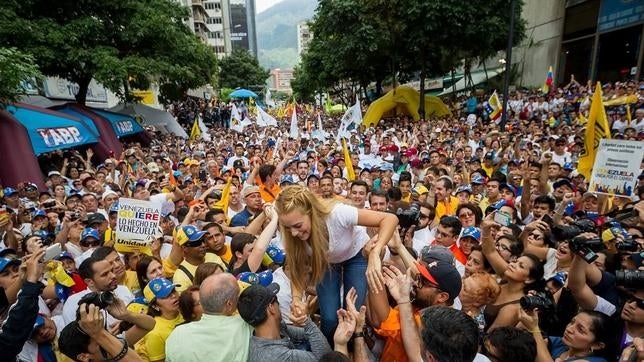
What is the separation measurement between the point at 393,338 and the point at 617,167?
4.57 meters

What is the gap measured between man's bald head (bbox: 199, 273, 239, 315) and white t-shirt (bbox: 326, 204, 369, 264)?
0.73 m

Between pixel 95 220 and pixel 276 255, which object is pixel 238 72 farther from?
pixel 276 255

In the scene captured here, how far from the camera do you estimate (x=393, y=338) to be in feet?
7.98

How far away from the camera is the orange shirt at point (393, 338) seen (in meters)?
2.41

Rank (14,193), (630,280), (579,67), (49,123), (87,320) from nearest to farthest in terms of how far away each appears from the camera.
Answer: (87,320) < (630,280) < (14,193) < (49,123) < (579,67)

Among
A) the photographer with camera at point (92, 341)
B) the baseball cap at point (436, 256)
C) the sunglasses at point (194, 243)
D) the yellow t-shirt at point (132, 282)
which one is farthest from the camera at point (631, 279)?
the yellow t-shirt at point (132, 282)

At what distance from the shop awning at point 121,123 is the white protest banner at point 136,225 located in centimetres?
1228

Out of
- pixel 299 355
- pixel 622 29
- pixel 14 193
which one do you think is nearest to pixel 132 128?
pixel 14 193

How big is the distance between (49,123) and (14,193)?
19.0 ft

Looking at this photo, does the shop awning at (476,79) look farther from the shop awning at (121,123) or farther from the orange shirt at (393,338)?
the orange shirt at (393,338)

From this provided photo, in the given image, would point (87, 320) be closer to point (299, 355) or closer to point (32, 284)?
point (32, 284)

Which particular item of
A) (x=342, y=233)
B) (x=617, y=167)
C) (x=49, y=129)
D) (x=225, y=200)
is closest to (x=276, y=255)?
(x=342, y=233)

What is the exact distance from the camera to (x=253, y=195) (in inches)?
217

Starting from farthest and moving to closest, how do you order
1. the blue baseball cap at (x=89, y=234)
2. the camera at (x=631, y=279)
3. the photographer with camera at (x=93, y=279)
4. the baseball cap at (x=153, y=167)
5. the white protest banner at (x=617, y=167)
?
the baseball cap at (x=153, y=167)
the white protest banner at (x=617, y=167)
the blue baseball cap at (x=89, y=234)
the photographer with camera at (x=93, y=279)
the camera at (x=631, y=279)
